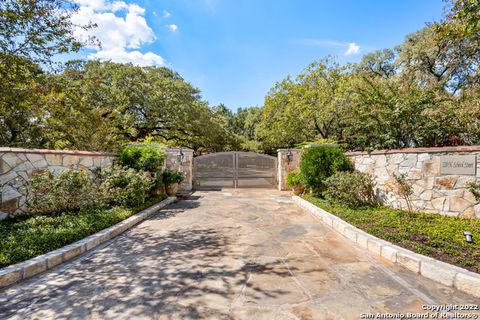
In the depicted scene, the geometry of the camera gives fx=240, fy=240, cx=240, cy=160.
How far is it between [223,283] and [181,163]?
837 cm

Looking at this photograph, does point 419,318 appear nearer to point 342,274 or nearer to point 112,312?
point 342,274

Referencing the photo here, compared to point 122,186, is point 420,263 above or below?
below

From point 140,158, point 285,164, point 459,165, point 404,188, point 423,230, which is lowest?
point 423,230

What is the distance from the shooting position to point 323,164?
7.63 m

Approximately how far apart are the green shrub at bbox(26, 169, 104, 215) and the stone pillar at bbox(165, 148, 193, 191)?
16.3ft

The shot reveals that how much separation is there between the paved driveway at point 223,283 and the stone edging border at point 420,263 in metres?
0.13

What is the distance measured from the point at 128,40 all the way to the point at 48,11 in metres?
4.62

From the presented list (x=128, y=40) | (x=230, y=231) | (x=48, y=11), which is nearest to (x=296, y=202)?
(x=230, y=231)

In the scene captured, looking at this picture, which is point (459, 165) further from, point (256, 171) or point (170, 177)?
point (170, 177)

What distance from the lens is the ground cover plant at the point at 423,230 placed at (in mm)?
3240

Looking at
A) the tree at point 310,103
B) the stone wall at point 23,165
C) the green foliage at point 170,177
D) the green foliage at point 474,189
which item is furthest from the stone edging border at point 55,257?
the tree at point 310,103

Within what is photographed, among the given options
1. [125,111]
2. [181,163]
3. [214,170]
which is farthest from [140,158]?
[125,111]

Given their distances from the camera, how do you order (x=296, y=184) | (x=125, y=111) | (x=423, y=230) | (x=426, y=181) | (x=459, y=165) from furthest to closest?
1. (x=125, y=111)
2. (x=296, y=184)
3. (x=426, y=181)
4. (x=459, y=165)
5. (x=423, y=230)

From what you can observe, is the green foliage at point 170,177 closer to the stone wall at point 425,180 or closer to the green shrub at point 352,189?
the green shrub at point 352,189
